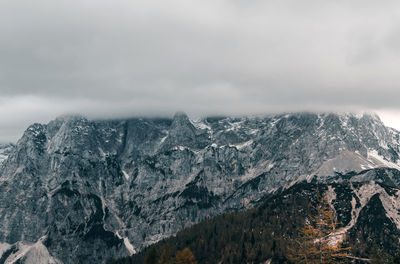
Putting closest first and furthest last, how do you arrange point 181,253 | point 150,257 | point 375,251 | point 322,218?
point 322,218 → point 181,253 → point 150,257 → point 375,251

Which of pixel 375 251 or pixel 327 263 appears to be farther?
pixel 375 251

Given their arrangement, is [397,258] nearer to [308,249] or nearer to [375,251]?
[308,249]

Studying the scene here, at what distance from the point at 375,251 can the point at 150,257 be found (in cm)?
10452

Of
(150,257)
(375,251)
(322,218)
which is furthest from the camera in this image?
(375,251)

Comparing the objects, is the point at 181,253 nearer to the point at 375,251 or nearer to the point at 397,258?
the point at 397,258

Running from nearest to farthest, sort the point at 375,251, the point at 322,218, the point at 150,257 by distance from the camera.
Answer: the point at 322,218
the point at 150,257
the point at 375,251

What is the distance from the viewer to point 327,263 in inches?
2611

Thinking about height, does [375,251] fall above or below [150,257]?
below

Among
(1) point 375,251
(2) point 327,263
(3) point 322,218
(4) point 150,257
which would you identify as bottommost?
(1) point 375,251

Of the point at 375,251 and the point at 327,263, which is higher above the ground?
the point at 327,263

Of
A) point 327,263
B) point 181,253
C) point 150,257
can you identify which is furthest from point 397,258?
point 150,257

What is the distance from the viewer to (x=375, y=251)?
16300 cm

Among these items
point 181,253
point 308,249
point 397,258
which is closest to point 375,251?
point 397,258

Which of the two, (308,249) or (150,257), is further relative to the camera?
(150,257)
